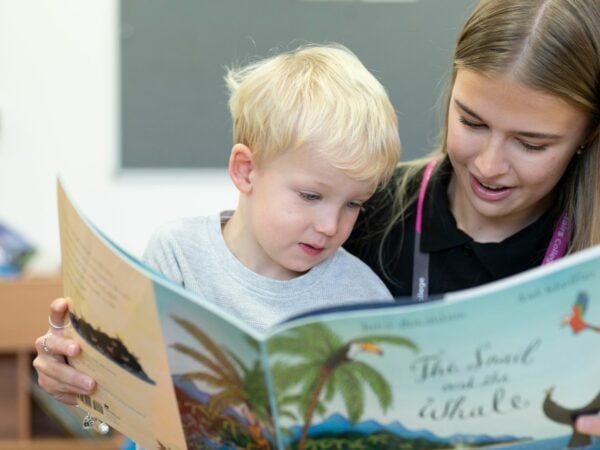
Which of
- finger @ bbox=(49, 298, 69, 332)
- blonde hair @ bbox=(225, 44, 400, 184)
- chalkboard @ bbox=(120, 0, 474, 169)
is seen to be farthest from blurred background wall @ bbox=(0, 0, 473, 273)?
finger @ bbox=(49, 298, 69, 332)

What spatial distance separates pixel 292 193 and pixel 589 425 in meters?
0.50

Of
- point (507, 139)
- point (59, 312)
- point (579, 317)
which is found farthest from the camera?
point (507, 139)

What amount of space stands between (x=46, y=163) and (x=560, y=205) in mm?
2166

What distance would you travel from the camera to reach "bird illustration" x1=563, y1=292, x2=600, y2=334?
3.07 ft

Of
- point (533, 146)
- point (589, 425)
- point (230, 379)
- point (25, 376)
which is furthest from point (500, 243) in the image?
point (25, 376)

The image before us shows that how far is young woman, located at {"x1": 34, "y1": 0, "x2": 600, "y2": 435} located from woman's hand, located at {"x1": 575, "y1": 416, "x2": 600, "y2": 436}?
16.9 inches

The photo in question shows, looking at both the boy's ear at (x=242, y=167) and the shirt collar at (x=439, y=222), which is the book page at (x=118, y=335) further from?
the shirt collar at (x=439, y=222)

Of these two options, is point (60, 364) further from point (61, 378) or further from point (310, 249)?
point (310, 249)

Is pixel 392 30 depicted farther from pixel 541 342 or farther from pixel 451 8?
pixel 541 342

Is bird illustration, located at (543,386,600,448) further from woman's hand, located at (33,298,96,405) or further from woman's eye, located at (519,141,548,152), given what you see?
woman's hand, located at (33,298,96,405)

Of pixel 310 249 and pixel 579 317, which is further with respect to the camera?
pixel 310 249

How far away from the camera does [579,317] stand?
948 millimetres

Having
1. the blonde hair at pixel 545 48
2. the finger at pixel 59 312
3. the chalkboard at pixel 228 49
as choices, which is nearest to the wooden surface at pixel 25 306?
the chalkboard at pixel 228 49

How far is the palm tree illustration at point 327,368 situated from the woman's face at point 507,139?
18.6 inches
